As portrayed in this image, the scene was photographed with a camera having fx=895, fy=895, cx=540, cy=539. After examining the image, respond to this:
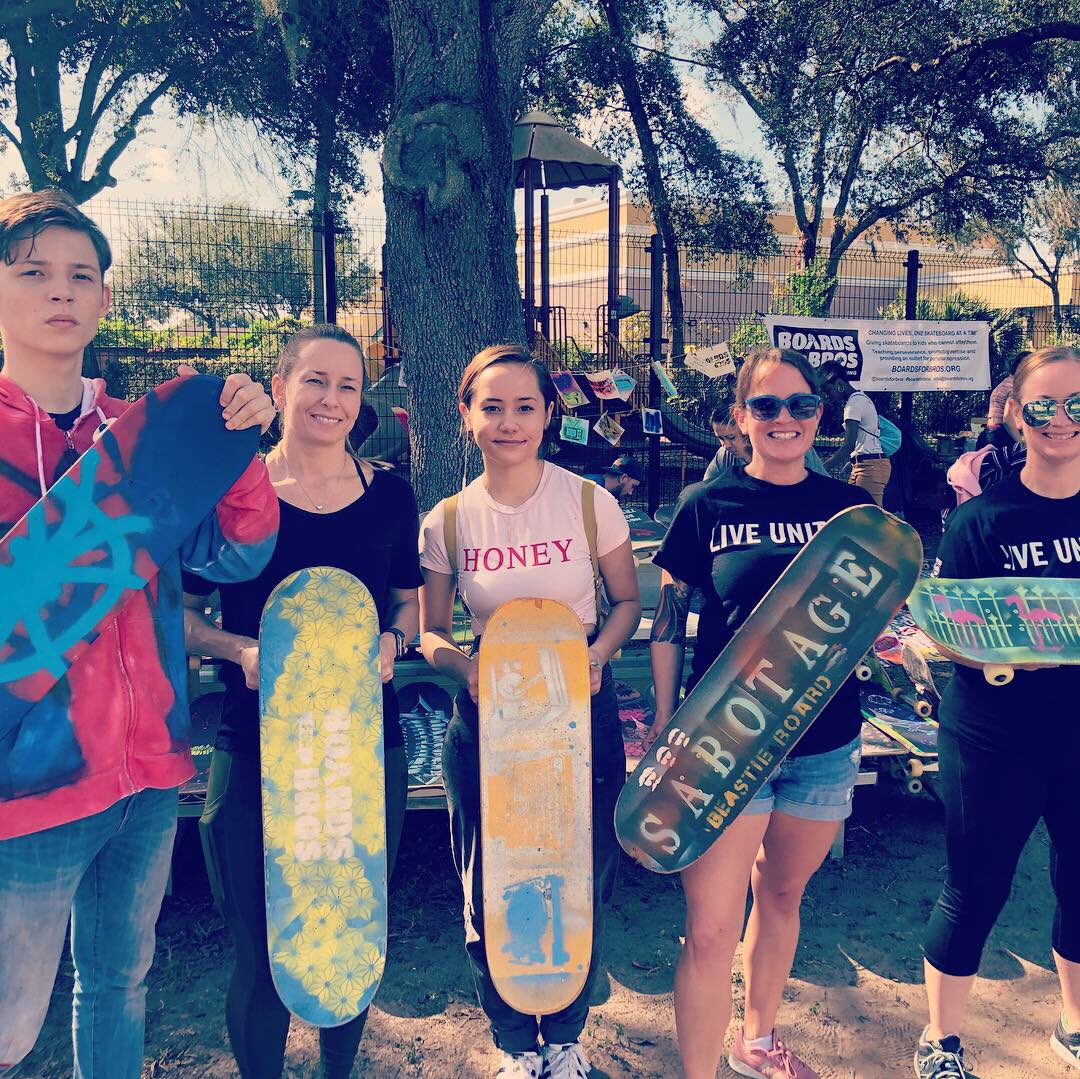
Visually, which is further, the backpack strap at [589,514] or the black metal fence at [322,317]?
the black metal fence at [322,317]

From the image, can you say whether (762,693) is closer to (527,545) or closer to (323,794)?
(527,545)

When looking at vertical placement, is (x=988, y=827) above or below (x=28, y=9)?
below

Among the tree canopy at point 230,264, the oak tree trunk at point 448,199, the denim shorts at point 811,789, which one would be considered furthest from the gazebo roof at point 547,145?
the denim shorts at point 811,789

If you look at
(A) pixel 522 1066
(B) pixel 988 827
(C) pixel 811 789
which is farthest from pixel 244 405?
(B) pixel 988 827

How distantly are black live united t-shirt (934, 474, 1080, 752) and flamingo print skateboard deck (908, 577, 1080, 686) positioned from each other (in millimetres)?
27

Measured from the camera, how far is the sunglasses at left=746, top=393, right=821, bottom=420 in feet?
6.00

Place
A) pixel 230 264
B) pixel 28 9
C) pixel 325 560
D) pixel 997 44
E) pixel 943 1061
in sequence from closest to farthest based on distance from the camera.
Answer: pixel 325 560, pixel 943 1061, pixel 230 264, pixel 997 44, pixel 28 9

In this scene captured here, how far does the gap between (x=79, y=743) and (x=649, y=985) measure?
1661mm

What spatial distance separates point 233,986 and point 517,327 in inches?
128

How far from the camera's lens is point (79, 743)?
1.43 meters

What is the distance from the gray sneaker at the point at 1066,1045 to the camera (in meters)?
2.06

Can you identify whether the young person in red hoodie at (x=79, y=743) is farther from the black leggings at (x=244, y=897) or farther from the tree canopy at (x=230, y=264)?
the tree canopy at (x=230, y=264)

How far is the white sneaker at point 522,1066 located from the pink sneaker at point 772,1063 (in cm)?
48

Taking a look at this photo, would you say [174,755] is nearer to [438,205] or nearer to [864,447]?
[438,205]
